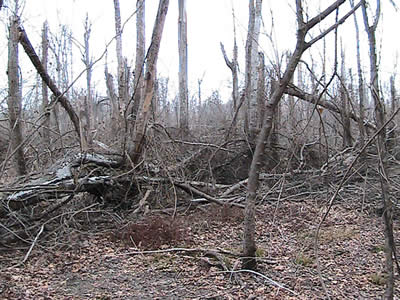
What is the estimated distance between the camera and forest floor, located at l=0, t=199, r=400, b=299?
3.46m

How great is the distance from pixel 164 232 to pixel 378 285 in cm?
241

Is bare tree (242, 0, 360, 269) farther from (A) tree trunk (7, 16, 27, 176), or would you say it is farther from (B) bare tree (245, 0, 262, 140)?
(B) bare tree (245, 0, 262, 140)

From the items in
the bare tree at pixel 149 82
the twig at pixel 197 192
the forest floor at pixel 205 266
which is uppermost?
the bare tree at pixel 149 82

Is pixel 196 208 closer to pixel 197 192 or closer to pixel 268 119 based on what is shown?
pixel 197 192

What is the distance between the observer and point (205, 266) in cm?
400

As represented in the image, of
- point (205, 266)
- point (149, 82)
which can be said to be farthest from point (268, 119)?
point (149, 82)

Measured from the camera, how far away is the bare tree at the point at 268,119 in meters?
3.38

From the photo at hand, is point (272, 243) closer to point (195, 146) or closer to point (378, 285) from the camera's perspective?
point (378, 285)

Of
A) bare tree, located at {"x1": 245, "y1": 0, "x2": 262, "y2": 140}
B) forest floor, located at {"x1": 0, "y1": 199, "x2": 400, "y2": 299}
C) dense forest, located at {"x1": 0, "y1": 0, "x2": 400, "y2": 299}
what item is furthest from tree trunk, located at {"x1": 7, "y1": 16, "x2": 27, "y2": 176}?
bare tree, located at {"x1": 245, "y1": 0, "x2": 262, "y2": 140}

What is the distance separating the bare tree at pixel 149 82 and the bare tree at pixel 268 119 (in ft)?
8.11

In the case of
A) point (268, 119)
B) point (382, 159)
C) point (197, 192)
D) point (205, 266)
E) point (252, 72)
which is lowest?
point (205, 266)

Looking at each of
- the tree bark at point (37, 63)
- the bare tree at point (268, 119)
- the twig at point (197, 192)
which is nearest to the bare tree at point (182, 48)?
the tree bark at point (37, 63)

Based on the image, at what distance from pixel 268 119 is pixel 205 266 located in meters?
1.64

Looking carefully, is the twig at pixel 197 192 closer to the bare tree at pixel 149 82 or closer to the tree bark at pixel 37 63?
the bare tree at pixel 149 82
